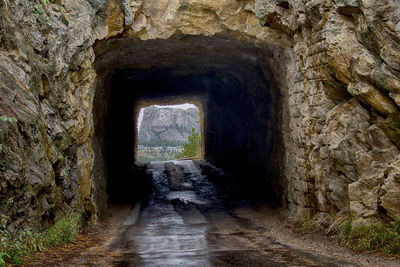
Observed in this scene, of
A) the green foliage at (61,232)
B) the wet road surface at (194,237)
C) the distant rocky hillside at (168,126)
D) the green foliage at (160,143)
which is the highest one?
the distant rocky hillside at (168,126)

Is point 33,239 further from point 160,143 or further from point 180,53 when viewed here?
point 160,143

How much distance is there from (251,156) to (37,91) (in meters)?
10.3

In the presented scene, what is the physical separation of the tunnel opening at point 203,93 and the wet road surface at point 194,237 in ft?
5.24

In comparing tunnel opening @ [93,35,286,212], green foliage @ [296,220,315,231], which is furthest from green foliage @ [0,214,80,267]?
green foliage @ [296,220,315,231]

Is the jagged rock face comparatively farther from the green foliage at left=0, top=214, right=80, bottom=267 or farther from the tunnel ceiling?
the green foliage at left=0, top=214, right=80, bottom=267

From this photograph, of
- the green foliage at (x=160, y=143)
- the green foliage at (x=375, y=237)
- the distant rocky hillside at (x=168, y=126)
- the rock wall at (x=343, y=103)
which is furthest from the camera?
the distant rocky hillside at (x=168, y=126)

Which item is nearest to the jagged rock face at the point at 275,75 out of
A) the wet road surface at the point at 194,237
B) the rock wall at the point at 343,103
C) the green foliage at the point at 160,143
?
the rock wall at the point at 343,103

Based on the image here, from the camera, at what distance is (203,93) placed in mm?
22641

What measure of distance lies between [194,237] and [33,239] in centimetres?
371

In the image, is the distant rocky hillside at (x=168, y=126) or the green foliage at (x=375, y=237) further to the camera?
the distant rocky hillside at (x=168, y=126)

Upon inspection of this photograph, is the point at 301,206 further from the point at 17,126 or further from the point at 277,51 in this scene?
the point at 17,126

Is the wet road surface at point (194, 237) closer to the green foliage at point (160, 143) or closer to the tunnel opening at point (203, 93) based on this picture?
the tunnel opening at point (203, 93)

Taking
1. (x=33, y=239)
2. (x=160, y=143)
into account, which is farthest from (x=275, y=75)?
(x=160, y=143)

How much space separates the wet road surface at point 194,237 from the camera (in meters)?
6.46
